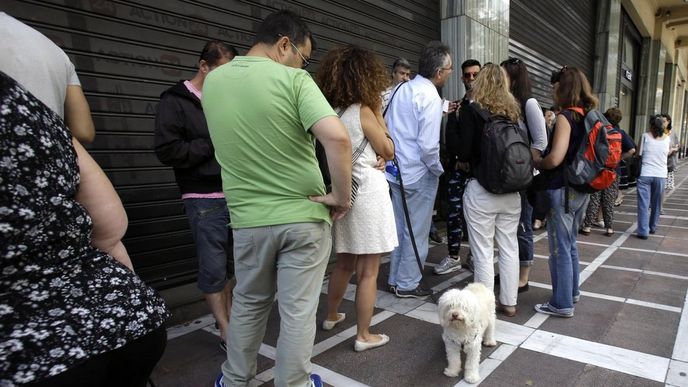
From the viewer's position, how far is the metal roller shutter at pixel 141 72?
9.81 feet

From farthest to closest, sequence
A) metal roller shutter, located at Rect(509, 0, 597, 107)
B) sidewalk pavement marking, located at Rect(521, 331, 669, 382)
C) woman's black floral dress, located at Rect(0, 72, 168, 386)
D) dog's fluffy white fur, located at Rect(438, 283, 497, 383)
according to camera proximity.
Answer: metal roller shutter, located at Rect(509, 0, 597, 107) < sidewalk pavement marking, located at Rect(521, 331, 669, 382) < dog's fluffy white fur, located at Rect(438, 283, 497, 383) < woman's black floral dress, located at Rect(0, 72, 168, 386)

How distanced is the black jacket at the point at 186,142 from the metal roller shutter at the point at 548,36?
7.78 m

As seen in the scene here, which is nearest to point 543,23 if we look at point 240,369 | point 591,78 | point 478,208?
point 591,78

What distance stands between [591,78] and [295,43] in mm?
15599

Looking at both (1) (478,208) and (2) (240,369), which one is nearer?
(2) (240,369)

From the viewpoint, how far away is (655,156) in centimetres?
608

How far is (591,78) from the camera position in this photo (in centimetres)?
1424

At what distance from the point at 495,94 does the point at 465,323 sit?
1708mm

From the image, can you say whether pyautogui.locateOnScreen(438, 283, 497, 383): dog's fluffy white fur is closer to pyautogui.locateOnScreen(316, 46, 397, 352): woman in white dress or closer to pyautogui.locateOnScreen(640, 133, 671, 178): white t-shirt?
pyautogui.locateOnScreen(316, 46, 397, 352): woman in white dress

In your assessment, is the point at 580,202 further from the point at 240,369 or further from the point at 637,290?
the point at 240,369

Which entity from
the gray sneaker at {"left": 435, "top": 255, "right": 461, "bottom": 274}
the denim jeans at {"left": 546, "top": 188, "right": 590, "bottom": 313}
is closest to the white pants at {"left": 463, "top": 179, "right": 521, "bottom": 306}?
the denim jeans at {"left": 546, "top": 188, "right": 590, "bottom": 313}

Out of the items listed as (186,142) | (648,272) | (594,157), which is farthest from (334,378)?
(648,272)

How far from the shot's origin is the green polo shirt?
1.73 m

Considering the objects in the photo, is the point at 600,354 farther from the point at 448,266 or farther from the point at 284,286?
the point at 284,286
